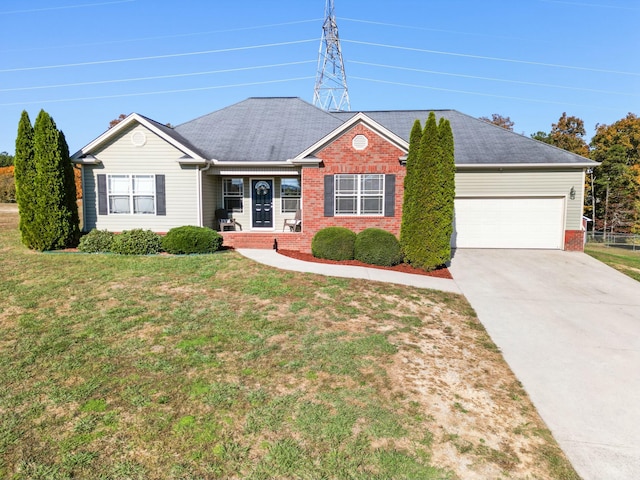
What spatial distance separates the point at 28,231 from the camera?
12.2 m

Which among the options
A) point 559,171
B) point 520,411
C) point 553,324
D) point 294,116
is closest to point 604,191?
point 559,171

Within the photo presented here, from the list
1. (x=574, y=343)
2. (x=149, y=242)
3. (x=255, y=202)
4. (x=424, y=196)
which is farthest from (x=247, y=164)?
(x=574, y=343)

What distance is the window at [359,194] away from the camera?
13531 millimetres

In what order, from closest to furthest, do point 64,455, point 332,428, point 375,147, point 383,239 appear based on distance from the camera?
point 64,455 → point 332,428 → point 383,239 → point 375,147

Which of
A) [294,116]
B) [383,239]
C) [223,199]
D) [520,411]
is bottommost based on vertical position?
[520,411]

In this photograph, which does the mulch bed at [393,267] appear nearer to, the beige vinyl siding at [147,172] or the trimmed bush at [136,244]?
the trimmed bush at [136,244]

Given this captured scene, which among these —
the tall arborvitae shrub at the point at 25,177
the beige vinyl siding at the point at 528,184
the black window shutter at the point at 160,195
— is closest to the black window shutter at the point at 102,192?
the black window shutter at the point at 160,195

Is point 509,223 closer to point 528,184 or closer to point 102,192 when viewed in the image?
point 528,184

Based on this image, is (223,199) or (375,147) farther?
(223,199)

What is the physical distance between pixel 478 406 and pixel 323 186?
9934 millimetres

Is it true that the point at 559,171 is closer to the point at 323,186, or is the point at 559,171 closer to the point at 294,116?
the point at 323,186

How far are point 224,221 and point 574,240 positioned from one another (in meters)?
13.6

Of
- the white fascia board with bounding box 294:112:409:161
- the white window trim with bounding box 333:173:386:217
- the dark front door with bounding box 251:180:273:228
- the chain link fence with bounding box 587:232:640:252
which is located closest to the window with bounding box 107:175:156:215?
the dark front door with bounding box 251:180:273:228

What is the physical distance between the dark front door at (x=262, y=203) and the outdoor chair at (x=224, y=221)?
33.3 inches
